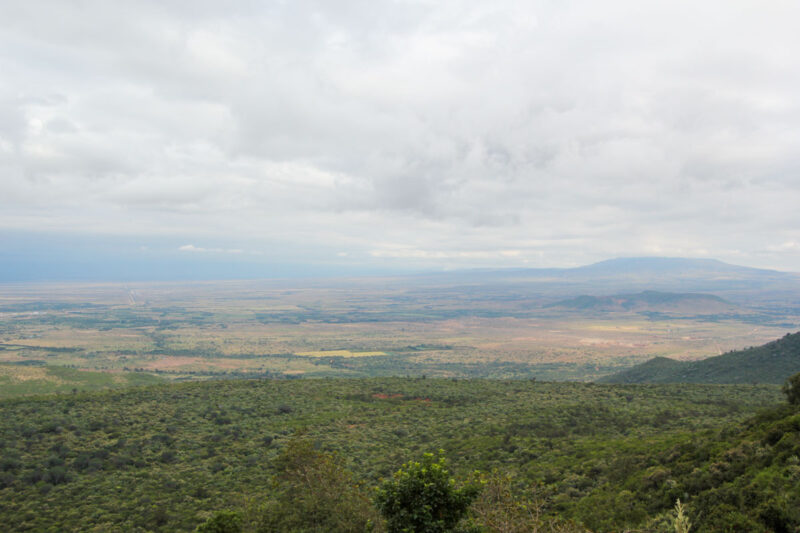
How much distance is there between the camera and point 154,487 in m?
25.4

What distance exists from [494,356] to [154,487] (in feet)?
331

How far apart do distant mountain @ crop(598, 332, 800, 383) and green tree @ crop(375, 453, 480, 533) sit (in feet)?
199

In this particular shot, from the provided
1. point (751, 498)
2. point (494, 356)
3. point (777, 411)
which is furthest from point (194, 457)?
point (494, 356)

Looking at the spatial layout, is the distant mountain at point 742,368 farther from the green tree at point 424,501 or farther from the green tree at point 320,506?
the green tree at point 424,501

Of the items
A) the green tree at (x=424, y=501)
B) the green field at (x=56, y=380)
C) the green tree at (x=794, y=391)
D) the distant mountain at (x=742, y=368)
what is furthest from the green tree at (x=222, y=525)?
the distant mountain at (x=742, y=368)

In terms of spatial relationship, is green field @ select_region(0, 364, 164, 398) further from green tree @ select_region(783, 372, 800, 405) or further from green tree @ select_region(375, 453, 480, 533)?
green tree @ select_region(783, 372, 800, 405)

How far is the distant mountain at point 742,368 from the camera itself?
57719 mm

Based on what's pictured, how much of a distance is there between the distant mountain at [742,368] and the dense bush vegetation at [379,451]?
19.4 meters

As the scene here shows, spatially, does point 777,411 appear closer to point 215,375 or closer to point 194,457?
point 194,457

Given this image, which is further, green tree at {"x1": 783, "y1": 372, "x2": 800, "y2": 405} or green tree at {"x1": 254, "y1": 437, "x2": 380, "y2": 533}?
green tree at {"x1": 783, "y1": 372, "x2": 800, "y2": 405}

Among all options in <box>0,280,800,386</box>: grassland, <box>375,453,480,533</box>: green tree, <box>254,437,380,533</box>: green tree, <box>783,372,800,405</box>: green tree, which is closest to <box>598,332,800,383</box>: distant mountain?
<box>0,280,800,386</box>: grassland

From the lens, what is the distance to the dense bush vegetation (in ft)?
50.8

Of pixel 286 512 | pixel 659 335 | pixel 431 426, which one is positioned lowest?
pixel 659 335

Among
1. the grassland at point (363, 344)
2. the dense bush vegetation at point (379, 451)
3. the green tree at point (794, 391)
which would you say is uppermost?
the green tree at point (794, 391)
